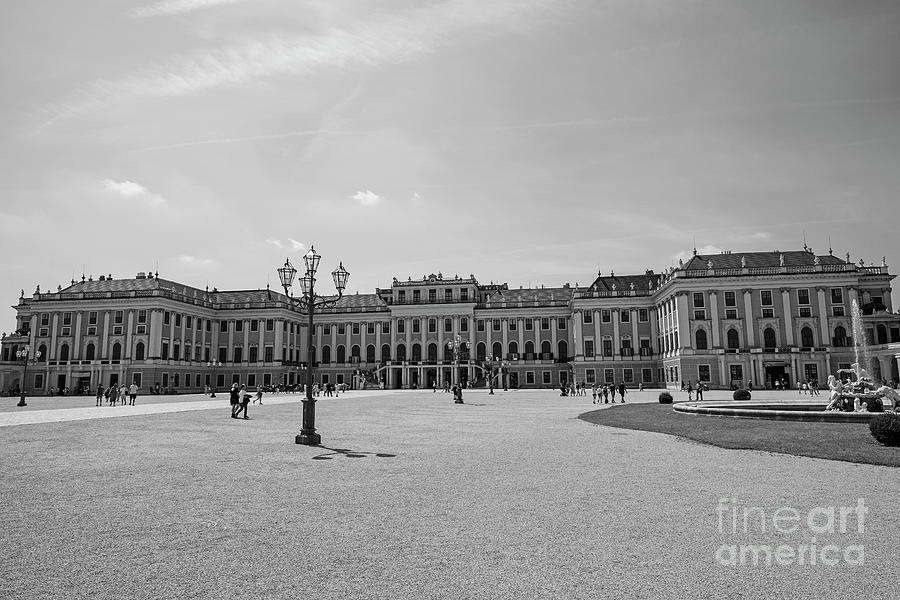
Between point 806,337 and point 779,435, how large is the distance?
53146 mm

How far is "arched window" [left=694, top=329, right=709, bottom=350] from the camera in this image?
206ft

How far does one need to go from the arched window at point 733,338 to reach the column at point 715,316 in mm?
963

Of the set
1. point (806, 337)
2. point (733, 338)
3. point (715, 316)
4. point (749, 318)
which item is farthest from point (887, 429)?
point (806, 337)

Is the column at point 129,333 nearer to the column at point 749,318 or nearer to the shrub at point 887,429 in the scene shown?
the column at point 749,318

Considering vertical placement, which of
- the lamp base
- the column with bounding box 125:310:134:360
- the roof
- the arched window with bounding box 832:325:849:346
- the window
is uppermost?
the roof

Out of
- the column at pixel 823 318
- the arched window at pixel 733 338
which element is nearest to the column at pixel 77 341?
the arched window at pixel 733 338

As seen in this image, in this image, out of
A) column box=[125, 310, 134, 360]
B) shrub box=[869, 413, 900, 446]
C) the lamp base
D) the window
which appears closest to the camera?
shrub box=[869, 413, 900, 446]

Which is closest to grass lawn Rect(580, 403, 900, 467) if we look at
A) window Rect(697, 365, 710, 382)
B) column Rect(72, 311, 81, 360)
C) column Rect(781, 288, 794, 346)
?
window Rect(697, 365, 710, 382)

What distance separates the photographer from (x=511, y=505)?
7828 millimetres

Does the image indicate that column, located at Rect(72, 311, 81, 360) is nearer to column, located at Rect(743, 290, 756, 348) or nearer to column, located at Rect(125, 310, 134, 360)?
column, located at Rect(125, 310, 134, 360)

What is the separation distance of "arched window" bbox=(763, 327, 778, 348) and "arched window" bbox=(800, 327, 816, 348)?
2.46 metres

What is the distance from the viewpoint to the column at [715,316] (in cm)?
6209

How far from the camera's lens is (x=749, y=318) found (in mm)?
62156

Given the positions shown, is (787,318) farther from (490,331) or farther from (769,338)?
(490,331)
